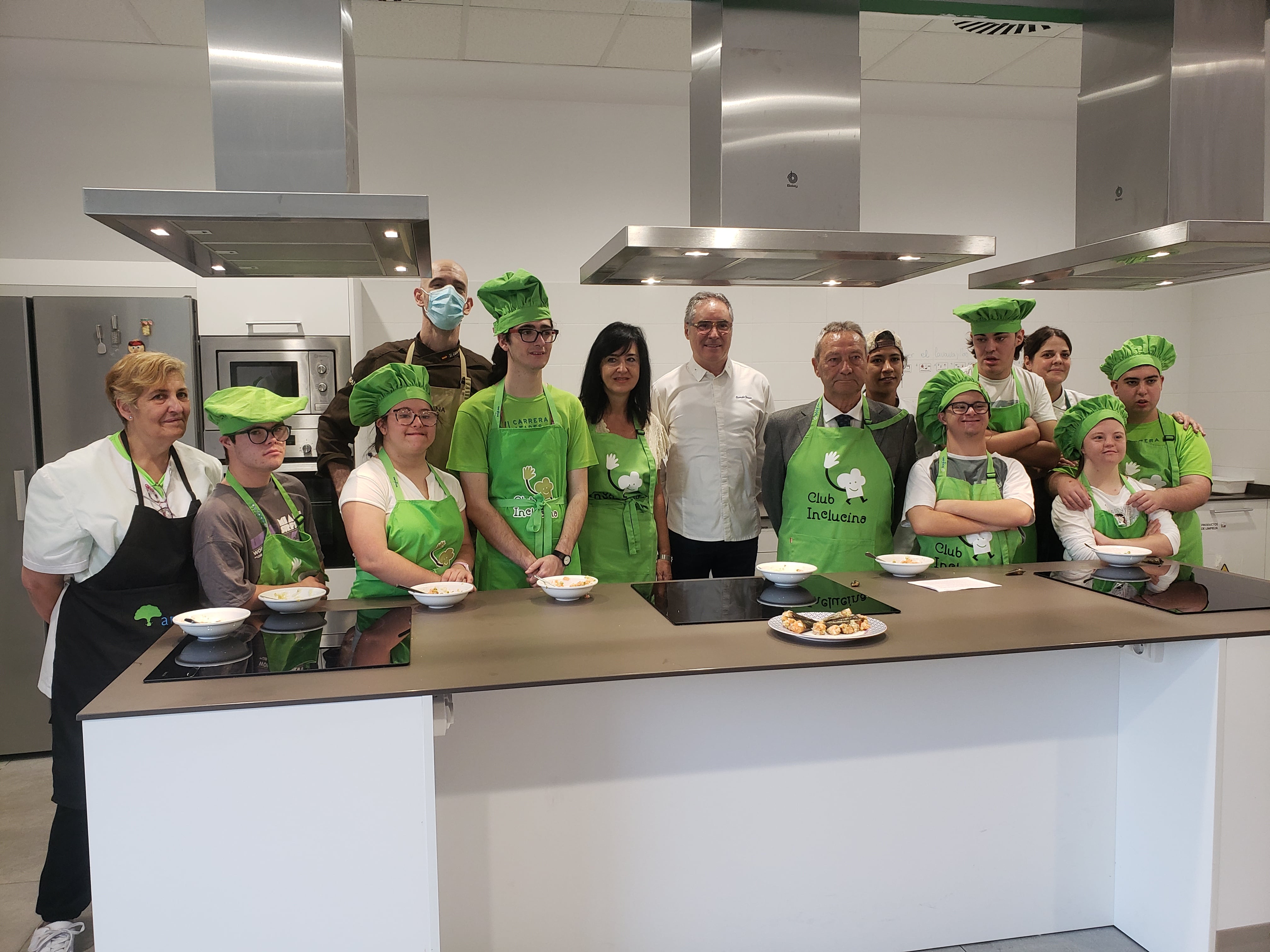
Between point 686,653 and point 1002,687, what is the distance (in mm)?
962

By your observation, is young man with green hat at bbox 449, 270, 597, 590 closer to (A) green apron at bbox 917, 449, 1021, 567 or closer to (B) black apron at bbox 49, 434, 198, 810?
(B) black apron at bbox 49, 434, 198, 810

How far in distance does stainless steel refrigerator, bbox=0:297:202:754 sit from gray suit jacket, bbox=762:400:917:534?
2621 mm

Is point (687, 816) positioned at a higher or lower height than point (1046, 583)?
lower

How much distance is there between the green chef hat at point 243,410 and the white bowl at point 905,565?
1.76 meters

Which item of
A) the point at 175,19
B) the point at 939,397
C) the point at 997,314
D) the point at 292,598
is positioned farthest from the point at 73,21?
the point at 997,314

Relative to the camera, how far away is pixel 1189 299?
557cm

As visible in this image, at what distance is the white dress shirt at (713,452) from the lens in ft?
11.0

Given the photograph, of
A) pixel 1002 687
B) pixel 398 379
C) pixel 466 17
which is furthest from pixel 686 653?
pixel 466 17

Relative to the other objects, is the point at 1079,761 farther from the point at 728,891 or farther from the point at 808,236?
the point at 808,236

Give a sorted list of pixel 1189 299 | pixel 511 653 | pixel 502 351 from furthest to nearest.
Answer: pixel 1189 299, pixel 502 351, pixel 511 653

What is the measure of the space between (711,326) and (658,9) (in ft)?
4.76

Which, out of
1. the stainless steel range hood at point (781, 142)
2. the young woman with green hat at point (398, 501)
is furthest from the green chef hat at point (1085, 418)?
the young woman with green hat at point (398, 501)

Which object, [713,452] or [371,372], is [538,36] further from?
[713,452]

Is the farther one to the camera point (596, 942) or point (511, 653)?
point (596, 942)
